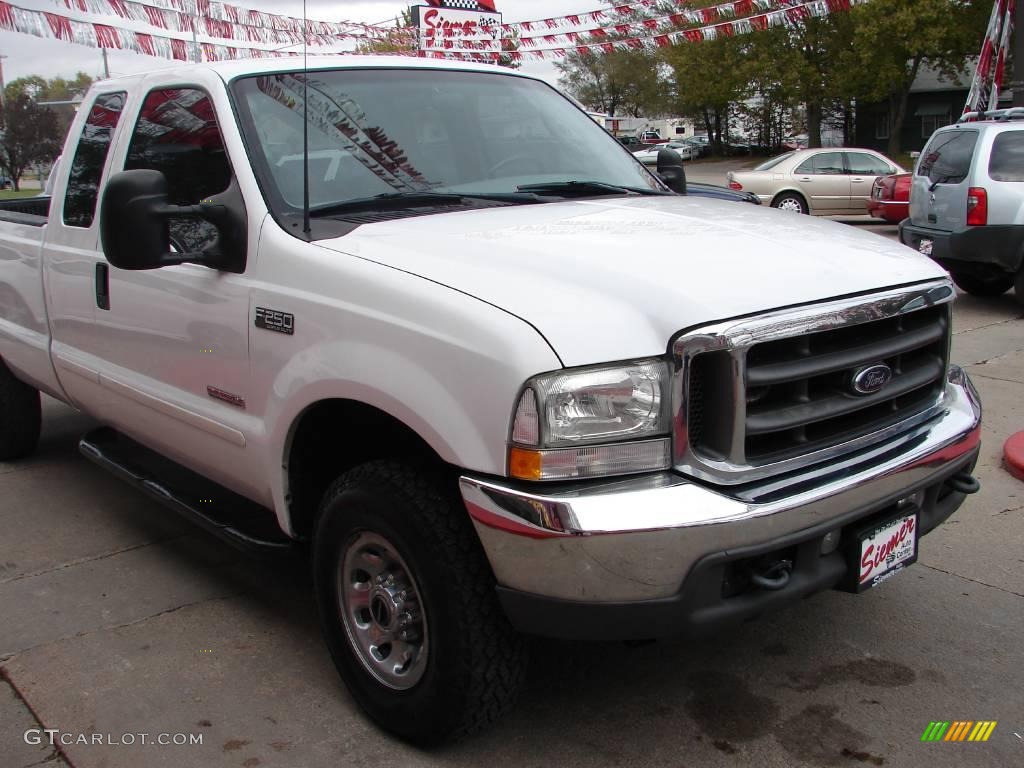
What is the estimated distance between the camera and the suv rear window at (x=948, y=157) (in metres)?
9.98

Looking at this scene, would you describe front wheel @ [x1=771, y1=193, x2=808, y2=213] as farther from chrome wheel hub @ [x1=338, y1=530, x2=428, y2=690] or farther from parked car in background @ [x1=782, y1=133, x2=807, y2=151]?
parked car in background @ [x1=782, y1=133, x2=807, y2=151]

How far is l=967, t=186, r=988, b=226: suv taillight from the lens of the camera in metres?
9.57

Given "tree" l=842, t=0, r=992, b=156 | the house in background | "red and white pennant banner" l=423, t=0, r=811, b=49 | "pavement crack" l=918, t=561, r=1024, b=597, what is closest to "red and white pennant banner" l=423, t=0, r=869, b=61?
"red and white pennant banner" l=423, t=0, r=811, b=49

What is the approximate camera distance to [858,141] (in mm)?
47812

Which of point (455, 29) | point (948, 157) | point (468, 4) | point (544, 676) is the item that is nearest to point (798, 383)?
point (544, 676)

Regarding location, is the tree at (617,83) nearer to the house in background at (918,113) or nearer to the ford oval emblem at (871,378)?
the house in background at (918,113)

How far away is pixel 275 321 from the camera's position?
3023 millimetres

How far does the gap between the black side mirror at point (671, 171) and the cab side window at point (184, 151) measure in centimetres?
201

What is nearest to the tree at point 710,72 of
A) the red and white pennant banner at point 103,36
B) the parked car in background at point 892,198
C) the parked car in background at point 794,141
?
the parked car in background at point 794,141

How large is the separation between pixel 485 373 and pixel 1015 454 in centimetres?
384

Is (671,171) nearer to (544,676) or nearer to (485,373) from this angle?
(544,676)

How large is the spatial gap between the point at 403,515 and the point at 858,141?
49590 millimetres

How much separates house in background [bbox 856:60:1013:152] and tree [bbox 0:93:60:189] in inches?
1657

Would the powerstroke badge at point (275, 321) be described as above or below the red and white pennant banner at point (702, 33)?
below
